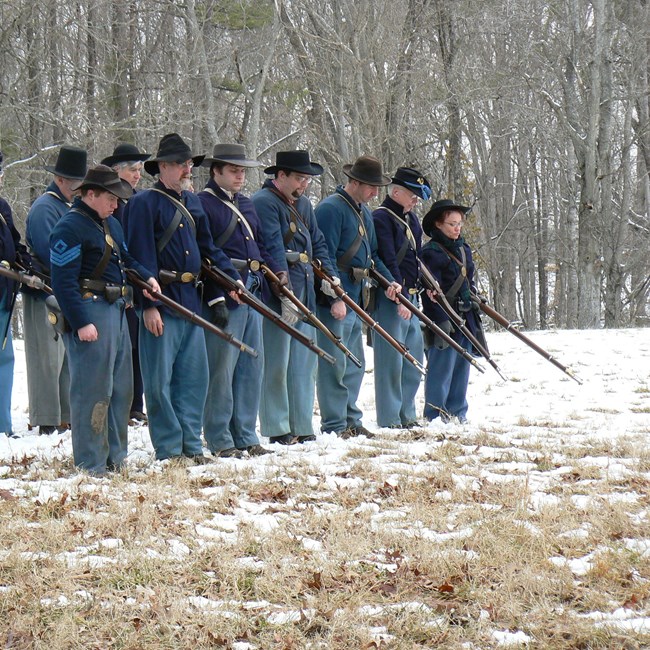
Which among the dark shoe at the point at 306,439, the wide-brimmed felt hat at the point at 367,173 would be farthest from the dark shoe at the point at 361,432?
the wide-brimmed felt hat at the point at 367,173

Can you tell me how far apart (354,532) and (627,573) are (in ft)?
4.73

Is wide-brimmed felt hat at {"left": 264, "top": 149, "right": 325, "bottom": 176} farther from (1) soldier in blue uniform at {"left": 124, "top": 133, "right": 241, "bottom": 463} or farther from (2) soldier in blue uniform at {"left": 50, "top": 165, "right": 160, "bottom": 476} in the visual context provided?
(2) soldier in blue uniform at {"left": 50, "top": 165, "right": 160, "bottom": 476}

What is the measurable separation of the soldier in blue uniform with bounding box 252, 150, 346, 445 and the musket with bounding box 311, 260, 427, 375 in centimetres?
5

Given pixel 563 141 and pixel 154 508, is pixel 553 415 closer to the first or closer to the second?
pixel 154 508

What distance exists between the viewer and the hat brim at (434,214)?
32.5 feet

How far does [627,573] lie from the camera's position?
5.10 metres

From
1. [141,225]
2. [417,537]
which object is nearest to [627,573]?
[417,537]

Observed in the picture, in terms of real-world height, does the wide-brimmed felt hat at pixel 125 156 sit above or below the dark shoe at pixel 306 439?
above

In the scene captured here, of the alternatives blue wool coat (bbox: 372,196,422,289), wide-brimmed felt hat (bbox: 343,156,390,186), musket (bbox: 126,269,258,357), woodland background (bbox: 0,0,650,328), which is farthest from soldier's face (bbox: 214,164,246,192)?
woodland background (bbox: 0,0,650,328)

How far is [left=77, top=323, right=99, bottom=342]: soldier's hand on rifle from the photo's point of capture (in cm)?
725

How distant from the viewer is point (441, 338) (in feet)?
32.1

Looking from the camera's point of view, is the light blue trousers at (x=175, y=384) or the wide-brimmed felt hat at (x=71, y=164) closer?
the light blue trousers at (x=175, y=384)

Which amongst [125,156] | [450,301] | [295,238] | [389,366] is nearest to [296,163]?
[295,238]

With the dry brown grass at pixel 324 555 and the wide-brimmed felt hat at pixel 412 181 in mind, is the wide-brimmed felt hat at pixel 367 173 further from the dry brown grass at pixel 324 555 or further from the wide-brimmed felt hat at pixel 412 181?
the dry brown grass at pixel 324 555
